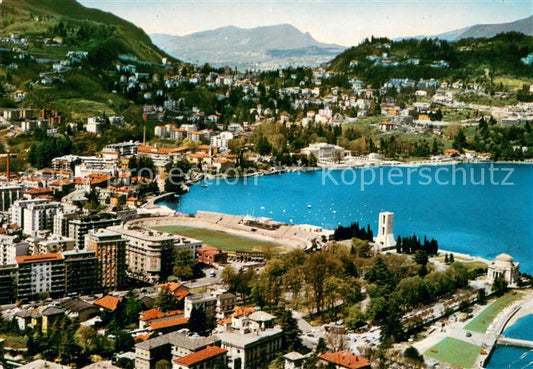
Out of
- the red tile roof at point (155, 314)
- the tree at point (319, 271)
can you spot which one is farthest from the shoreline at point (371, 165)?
the red tile roof at point (155, 314)

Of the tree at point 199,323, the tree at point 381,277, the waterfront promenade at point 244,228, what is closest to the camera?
the tree at point 199,323

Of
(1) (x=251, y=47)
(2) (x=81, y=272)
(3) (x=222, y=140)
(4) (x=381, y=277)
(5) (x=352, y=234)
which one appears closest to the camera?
(2) (x=81, y=272)

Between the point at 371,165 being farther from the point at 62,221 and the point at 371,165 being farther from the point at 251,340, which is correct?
the point at 251,340

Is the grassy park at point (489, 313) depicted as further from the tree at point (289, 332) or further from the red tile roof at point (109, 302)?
the red tile roof at point (109, 302)

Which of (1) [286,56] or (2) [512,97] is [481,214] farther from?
(1) [286,56]

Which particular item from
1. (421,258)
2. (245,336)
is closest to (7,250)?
(245,336)

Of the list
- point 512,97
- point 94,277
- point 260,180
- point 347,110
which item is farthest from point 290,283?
point 512,97

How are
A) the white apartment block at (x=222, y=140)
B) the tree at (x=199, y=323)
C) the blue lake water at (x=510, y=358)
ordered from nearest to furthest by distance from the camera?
1. the blue lake water at (x=510, y=358)
2. the tree at (x=199, y=323)
3. the white apartment block at (x=222, y=140)
